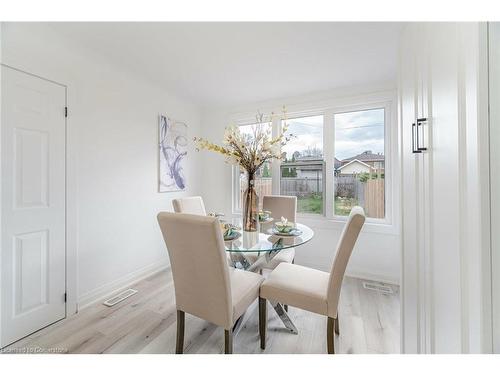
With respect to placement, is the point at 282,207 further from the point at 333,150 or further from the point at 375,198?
the point at 375,198

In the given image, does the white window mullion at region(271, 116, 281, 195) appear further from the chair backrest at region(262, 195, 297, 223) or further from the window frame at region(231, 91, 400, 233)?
the chair backrest at region(262, 195, 297, 223)

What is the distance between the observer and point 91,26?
1.72 m

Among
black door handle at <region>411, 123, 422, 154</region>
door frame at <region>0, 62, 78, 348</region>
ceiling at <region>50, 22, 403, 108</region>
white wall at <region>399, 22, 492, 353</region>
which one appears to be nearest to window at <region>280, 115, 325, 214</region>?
ceiling at <region>50, 22, 403, 108</region>

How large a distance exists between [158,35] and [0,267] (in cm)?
215

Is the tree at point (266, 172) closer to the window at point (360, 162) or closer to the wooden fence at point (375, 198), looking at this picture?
the window at point (360, 162)

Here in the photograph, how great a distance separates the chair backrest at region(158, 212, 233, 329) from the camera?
1198 millimetres

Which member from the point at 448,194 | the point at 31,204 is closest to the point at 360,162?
the point at 448,194

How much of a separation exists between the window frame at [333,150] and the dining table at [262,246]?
115 cm

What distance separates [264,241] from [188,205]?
105 cm

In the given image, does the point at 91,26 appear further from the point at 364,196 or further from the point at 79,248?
the point at 364,196

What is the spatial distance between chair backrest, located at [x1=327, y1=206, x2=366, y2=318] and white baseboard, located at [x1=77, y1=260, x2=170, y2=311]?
7.29 feet

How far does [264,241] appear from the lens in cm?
175

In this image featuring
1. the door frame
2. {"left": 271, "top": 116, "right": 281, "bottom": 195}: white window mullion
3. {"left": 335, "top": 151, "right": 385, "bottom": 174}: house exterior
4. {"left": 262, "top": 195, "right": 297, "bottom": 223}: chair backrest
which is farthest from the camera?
{"left": 271, "top": 116, "right": 281, "bottom": 195}: white window mullion
